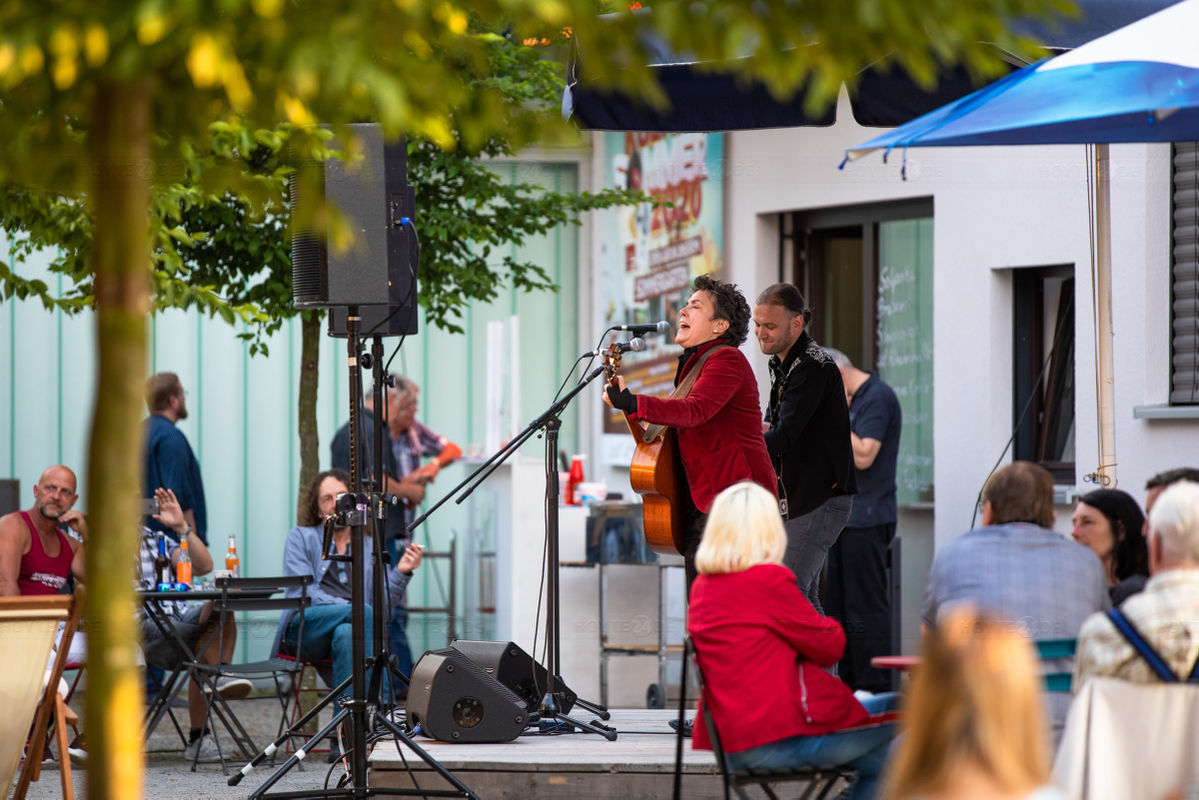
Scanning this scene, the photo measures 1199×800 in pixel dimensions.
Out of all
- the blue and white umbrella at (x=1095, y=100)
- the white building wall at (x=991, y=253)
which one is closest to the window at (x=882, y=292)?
the white building wall at (x=991, y=253)

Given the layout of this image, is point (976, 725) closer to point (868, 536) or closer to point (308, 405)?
point (868, 536)

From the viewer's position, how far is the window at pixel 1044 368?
8062 millimetres

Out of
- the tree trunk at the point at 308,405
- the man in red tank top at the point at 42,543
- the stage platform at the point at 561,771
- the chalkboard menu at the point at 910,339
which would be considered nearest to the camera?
the stage platform at the point at 561,771

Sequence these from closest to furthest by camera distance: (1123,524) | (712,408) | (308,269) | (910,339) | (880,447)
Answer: (1123,524), (712,408), (308,269), (880,447), (910,339)

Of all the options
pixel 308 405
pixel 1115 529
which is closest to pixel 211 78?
pixel 1115 529

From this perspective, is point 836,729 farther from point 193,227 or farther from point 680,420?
point 193,227

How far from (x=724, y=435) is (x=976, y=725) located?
3611 millimetres

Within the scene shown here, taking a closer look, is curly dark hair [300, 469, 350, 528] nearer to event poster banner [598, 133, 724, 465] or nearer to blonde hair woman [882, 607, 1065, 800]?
event poster banner [598, 133, 724, 465]

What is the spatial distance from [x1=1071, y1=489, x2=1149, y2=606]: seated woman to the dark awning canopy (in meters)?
2.09

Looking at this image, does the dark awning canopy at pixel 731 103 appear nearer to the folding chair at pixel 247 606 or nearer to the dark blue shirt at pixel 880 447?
the dark blue shirt at pixel 880 447

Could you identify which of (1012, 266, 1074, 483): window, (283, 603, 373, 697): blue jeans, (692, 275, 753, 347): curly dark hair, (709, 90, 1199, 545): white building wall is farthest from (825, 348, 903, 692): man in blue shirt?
(283, 603, 373, 697): blue jeans

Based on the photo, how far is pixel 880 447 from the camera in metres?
8.04

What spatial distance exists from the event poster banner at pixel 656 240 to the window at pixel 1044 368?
2423mm

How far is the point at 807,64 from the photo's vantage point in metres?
2.21
